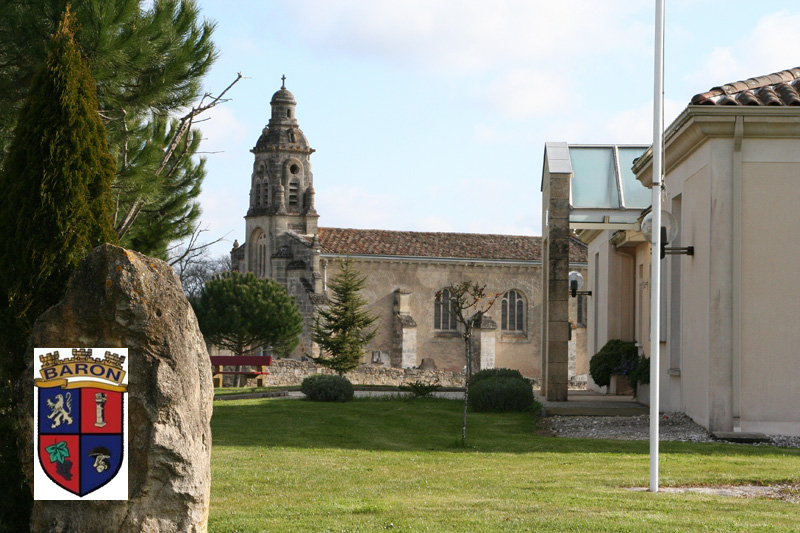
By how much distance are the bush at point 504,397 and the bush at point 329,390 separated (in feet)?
14.1

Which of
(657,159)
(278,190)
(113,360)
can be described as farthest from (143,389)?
(278,190)

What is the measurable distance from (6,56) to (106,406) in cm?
943

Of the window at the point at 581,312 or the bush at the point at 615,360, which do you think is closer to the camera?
the bush at the point at 615,360

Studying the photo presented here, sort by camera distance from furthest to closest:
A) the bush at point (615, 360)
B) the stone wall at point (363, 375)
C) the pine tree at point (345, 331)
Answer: the pine tree at point (345, 331) → the stone wall at point (363, 375) → the bush at point (615, 360)

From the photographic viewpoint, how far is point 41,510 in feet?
19.1

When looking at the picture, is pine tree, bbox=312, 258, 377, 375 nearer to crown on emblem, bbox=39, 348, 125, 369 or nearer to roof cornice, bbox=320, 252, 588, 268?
roof cornice, bbox=320, 252, 588, 268

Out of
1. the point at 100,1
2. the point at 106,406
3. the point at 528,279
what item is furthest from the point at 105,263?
the point at 528,279

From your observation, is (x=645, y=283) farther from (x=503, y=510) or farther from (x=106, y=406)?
(x=106, y=406)

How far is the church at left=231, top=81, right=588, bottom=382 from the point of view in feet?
172

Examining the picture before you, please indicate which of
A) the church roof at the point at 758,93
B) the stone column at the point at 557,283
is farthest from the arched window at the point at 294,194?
the church roof at the point at 758,93

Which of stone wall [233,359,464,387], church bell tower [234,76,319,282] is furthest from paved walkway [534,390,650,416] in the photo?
church bell tower [234,76,319,282]

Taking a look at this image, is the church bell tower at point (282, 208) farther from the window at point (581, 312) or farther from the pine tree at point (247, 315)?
the window at point (581, 312)

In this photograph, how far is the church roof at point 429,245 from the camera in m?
53.3

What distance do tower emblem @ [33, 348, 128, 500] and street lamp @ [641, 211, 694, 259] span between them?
19.9ft
